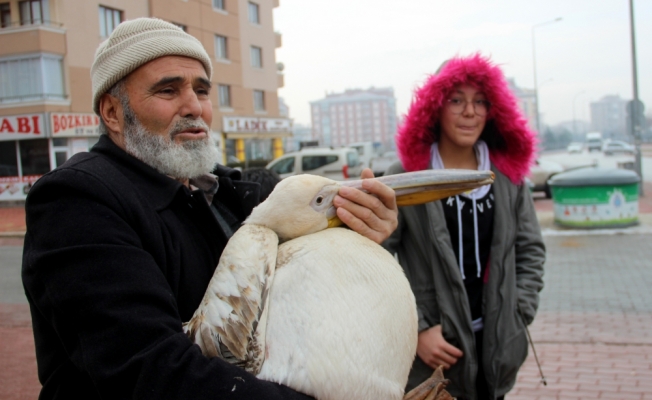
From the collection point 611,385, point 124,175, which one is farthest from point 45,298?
point 611,385

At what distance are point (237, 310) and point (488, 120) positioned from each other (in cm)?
184

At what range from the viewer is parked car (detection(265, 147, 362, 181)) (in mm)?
17156

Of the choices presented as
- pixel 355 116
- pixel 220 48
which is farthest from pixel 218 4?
pixel 355 116

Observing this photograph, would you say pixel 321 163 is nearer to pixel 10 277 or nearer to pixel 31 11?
pixel 10 277

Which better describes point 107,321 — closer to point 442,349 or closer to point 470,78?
point 442,349

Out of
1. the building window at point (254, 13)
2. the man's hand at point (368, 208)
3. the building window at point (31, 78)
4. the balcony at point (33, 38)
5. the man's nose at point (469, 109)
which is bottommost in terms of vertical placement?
the man's hand at point (368, 208)

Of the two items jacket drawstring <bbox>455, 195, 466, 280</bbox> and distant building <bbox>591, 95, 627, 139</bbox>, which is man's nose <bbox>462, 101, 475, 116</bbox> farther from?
distant building <bbox>591, 95, 627, 139</bbox>

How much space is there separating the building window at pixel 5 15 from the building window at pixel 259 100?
43.0ft

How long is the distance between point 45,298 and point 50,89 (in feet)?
66.2

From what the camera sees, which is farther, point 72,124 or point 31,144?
point 31,144

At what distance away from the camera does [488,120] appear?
2.64m

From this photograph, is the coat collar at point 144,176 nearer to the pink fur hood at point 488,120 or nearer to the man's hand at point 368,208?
the man's hand at point 368,208

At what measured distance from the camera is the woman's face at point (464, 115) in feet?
8.21

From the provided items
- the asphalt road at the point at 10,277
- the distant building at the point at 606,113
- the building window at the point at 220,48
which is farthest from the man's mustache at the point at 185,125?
the distant building at the point at 606,113
